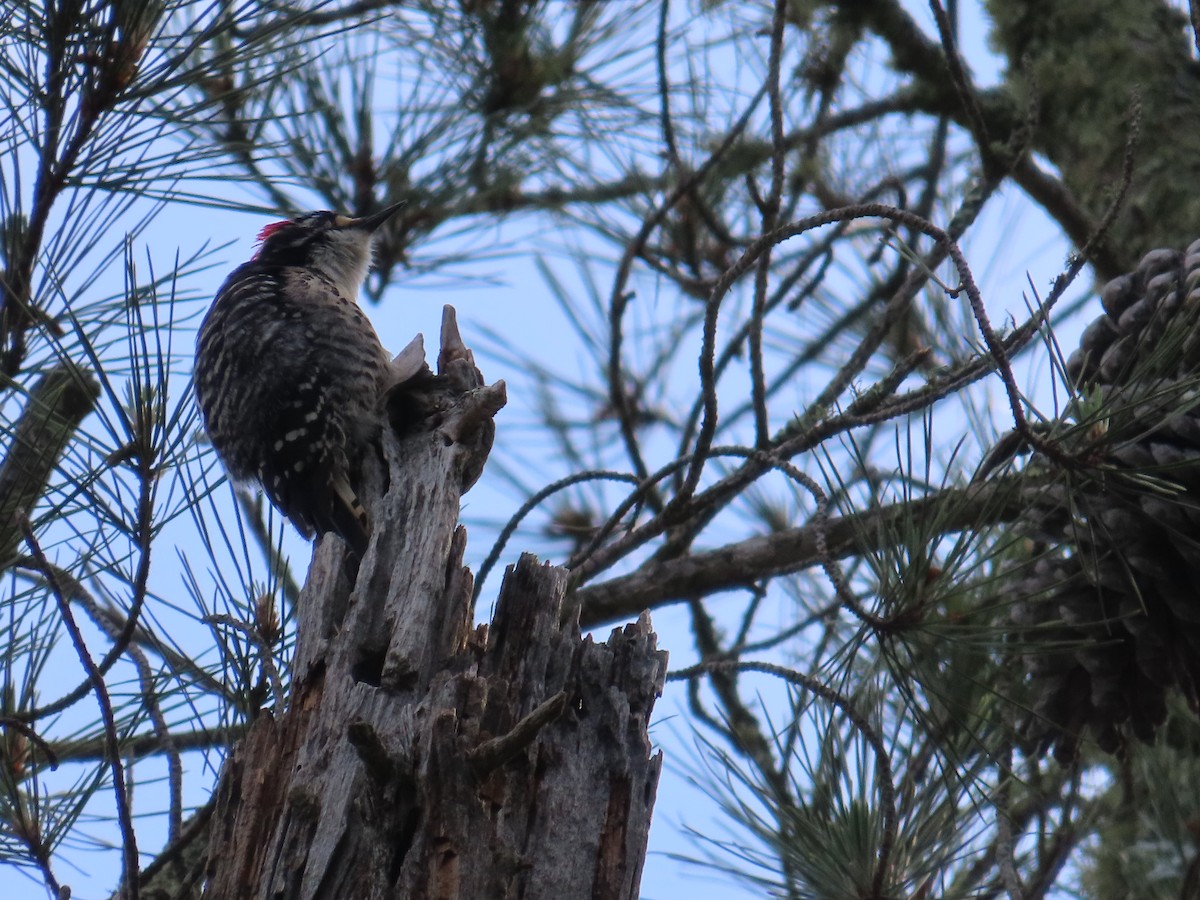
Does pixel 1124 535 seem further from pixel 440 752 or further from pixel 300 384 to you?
pixel 300 384

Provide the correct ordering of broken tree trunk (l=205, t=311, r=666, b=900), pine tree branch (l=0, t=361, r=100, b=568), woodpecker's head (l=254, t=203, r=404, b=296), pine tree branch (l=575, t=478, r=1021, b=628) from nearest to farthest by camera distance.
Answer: broken tree trunk (l=205, t=311, r=666, b=900)
pine tree branch (l=0, t=361, r=100, b=568)
pine tree branch (l=575, t=478, r=1021, b=628)
woodpecker's head (l=254, t=203, r=404, b=296)

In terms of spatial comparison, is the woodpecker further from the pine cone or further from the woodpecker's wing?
the pine cone

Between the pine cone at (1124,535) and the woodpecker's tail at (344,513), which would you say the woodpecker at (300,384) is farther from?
the pine cone at (1124,535)

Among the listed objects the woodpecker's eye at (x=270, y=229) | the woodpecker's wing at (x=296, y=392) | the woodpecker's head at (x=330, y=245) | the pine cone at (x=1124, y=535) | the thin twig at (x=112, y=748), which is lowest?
the thin twig at (x=112, y=748)

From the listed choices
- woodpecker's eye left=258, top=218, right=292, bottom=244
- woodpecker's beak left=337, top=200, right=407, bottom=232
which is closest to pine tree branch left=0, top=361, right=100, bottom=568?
woodpecker's beak left=337, top=200, right=407, bottom=232

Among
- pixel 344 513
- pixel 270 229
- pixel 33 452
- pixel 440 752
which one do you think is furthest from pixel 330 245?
pixel 440 752

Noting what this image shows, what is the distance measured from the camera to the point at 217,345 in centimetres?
372

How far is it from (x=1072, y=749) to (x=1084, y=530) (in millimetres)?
446

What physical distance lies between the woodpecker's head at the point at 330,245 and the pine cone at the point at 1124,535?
2.24 metres

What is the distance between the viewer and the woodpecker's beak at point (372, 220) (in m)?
3.85

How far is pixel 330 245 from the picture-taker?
166 inches

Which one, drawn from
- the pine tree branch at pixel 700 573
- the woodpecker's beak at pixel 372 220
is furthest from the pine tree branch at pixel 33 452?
the woodpecker's beak at pixel 372 220

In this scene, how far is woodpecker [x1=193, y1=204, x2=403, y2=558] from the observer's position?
3236mm

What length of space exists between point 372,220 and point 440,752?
2.54 m
